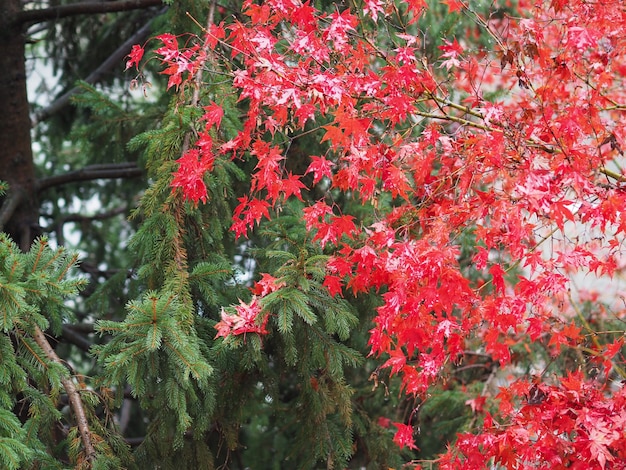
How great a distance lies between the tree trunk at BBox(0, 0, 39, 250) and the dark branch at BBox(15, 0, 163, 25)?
14cm

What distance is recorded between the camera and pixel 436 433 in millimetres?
5711

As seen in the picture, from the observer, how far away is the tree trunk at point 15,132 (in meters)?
5.07

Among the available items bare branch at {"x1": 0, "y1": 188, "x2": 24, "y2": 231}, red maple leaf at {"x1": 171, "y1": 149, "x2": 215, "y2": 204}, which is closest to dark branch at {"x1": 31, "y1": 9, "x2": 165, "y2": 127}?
bare branch at {"x1": 0, "y1": 188, "x2": 24, "y2": 231}

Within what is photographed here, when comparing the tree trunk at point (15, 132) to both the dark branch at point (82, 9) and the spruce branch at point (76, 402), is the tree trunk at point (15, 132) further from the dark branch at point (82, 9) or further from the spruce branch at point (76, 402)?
the spruce branch at point (76, 402)

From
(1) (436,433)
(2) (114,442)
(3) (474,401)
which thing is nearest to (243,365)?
(2) (114,442)

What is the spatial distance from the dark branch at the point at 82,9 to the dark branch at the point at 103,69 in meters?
0.81

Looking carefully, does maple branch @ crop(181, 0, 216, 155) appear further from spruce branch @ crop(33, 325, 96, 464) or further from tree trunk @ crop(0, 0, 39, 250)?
tree trunk @ crop(0, 0, 39, 250)

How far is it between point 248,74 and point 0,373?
4.74 feet

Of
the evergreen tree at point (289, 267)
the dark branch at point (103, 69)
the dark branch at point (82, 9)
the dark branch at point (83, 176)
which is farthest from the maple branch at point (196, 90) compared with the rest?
the dark branch at point (103, 69)

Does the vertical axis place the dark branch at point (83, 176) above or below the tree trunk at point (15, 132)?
below

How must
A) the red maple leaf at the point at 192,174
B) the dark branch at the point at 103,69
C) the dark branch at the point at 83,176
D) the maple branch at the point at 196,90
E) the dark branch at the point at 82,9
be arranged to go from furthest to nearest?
the dark branch at the point at 103,69
the dark branch at the point at 83,176
the dark branch at the point at 82,9
the maple branch at the point at 196,90
the red maple leaf at the point at 192,174

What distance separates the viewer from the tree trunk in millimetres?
5066

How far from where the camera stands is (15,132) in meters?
5.15

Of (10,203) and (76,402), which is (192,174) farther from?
(10,203)
